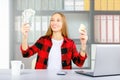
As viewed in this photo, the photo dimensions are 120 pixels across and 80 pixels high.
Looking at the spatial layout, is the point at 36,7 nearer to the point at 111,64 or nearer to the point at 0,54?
the point at 0,54

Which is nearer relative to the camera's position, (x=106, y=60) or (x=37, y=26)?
(x=106, y=60)

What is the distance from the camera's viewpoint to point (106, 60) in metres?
1.86

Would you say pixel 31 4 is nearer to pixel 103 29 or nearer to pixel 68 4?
pixel 68 4

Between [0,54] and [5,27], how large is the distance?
1.22 feet

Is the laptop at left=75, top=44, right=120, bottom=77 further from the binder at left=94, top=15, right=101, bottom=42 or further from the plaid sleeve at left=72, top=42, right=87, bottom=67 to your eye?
the binder at left=94, top=15, right=101, bottom=42

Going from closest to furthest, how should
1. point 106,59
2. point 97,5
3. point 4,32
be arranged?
point 106,59 → point 4,32 → point 97,5

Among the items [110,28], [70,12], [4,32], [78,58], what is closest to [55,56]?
[78,58]

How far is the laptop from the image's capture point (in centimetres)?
183

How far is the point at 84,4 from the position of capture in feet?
12.2

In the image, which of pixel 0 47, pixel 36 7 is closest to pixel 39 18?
pixel 36 7

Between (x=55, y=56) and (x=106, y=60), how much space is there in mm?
725

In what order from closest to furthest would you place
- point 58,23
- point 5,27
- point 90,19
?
point 58,23, point 5,27, point 90,19

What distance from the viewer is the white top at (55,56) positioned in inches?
95.9

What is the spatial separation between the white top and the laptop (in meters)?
0.58
